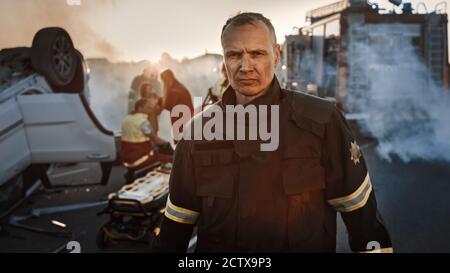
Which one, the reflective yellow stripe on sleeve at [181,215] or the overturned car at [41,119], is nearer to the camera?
the reflective yellow stripe on sleeve at [181,215]

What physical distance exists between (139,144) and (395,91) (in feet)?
20.4

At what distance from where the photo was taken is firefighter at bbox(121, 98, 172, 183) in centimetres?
552

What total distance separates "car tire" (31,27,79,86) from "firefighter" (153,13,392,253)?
4.08 m

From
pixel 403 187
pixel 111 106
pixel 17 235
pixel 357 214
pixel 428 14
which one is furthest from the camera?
pixel 111 106

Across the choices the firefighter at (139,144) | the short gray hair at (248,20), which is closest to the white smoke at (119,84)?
the firefighter at (139,144)

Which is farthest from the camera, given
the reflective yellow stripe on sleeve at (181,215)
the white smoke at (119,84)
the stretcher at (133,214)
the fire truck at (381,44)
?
the white smoke at (119,84)

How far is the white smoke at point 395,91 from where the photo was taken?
28.5 ft

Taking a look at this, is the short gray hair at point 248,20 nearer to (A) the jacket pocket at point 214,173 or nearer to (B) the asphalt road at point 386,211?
(A) the jacket pocket at point 214,173

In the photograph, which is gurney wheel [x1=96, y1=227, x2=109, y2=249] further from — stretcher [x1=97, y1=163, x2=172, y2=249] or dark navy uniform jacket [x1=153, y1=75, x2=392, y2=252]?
dark navy uniform jacket [x1=153, y1=75, x2=392, y2=252]

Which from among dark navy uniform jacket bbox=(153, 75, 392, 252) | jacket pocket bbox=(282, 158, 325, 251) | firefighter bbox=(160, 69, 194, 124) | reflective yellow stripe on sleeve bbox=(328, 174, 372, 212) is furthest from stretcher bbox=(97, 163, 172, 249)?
firefighter bbox=(160, 69, 194, 124)

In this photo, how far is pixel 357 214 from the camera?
163 centimetres

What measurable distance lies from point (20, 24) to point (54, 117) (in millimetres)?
1187
